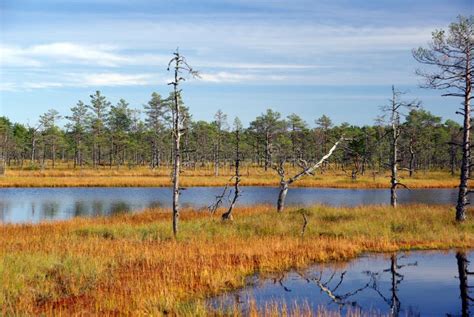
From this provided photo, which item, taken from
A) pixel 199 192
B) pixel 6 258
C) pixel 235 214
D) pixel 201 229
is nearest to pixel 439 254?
pixel 201 229

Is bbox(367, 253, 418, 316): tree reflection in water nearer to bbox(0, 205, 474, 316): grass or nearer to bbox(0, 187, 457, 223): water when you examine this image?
bbox(0, 205, 474, 316): grass

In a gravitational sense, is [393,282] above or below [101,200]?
above

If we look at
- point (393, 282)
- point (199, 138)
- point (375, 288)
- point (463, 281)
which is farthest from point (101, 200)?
point (199, 138)

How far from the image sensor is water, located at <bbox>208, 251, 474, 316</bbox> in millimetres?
11383

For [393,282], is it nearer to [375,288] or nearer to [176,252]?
[375,288]

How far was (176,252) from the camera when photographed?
15.3m

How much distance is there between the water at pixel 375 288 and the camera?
11.4 m

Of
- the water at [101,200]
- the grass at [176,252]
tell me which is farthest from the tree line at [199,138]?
the grass at [176,252]

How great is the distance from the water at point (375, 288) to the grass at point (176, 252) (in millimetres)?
830

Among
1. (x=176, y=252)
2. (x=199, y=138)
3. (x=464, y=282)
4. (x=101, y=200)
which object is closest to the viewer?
(x=464, y=282)

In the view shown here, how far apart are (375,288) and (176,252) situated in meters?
6.51

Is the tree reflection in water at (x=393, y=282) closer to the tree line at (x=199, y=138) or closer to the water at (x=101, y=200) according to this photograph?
the water at (x=101, y=200)

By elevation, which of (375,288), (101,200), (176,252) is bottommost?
(101,200)

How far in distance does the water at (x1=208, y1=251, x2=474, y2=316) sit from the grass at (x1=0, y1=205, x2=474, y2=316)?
830 mm
